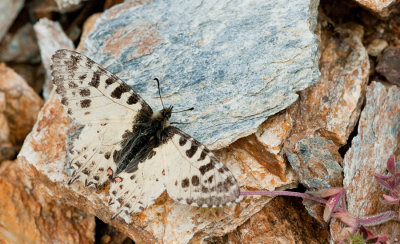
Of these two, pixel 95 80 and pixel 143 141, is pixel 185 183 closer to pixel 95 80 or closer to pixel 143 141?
pixel 143 141

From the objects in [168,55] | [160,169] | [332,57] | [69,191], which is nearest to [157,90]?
[168,55]

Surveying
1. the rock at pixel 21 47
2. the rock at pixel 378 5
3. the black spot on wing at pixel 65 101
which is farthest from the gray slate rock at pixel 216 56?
the rock at pixel 21 47

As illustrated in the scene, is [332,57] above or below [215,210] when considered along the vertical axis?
above

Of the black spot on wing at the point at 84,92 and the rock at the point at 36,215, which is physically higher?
the black spot on wing at the point at 84,92

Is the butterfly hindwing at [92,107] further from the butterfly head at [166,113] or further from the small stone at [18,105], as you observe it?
the small stone at [18,105]

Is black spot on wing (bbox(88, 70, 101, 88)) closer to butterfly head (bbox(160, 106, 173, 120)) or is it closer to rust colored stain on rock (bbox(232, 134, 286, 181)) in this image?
butterfly head (bbox(160, 106, 173, 120))

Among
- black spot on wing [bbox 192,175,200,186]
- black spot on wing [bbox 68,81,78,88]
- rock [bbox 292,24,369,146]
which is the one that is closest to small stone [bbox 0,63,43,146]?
black spot on wing [bbox 68,81,78,88]

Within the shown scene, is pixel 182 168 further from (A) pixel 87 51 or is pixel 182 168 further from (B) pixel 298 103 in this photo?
(A) pixel 87 51

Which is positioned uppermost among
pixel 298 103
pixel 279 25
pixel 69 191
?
pixel 279 25
